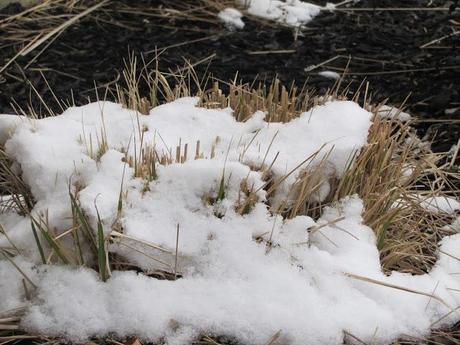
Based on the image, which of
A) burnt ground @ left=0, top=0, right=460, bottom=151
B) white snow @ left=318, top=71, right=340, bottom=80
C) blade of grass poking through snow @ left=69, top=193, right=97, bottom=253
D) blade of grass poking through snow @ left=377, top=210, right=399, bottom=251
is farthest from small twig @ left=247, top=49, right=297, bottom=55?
blade of grass poking through snow @ left=69, top=193, right=97, bottom=253

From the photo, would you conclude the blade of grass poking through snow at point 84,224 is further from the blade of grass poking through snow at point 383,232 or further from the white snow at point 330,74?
the white snow at point 330,74

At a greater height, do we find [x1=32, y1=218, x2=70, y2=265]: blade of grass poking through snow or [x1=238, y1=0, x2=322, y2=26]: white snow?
[x1=32, y1=218, x2=70, y2=265]: blade of grass poking through snow

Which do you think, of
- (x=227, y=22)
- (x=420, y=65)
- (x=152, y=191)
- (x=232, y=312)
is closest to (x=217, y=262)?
(x=232, y=312)

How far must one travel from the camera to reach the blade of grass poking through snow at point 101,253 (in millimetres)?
1426

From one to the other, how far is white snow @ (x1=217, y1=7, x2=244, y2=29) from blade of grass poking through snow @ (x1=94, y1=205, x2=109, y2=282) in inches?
101

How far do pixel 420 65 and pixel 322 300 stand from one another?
84.7 inches

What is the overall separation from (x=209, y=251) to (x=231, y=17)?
2.62 meters

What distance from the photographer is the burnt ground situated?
307 centimetres

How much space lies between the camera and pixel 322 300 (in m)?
1.51

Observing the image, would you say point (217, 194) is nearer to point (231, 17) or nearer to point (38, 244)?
point (38, 244)

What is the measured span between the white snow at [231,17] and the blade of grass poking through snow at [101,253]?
8.42 feet

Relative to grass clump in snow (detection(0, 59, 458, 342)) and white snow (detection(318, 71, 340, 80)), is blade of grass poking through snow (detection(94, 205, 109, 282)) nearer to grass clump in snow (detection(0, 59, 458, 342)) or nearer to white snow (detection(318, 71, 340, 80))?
grass clump in snow (detection(0, 59, 458, 342))

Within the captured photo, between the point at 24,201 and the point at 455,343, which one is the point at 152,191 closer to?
the point at 24,201

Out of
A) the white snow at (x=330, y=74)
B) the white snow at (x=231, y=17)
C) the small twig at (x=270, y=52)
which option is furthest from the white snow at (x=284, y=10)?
the white snow at (x=330, y=74)
